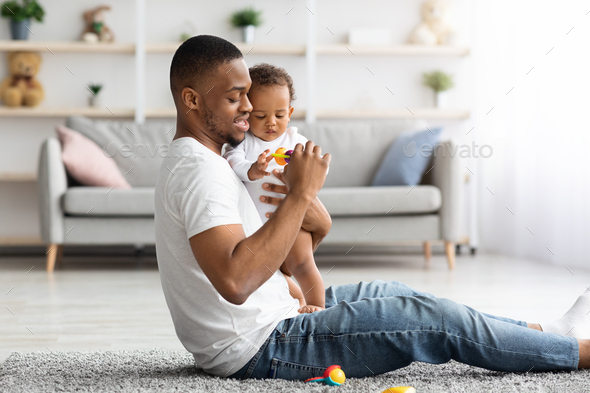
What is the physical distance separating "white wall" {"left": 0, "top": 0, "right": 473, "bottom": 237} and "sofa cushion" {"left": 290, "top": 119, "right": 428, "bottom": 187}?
0.68m

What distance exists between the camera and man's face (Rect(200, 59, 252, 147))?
1.11m

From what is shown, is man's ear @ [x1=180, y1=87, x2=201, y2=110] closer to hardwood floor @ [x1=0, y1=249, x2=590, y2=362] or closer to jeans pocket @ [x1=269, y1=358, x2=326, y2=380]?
jeans pocket @ [x1=269, y1=358, x2=326, y2=380]

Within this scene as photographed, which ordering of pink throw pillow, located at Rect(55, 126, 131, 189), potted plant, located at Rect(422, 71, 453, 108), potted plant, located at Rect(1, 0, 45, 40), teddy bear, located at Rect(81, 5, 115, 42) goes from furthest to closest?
potted plant, located at Rect(422, 71, 453, 108)
teddy bear, located at Rect(81, 5, 115, 42)
potted plant, located at Rect(1, 0, 45, 40)
pink throw pillow, located at Rect(55, 126, 131, 189)

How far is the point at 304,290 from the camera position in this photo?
1.51m

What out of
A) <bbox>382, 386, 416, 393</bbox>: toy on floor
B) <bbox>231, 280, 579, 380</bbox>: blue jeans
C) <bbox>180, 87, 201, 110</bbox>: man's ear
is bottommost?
<bbox>382, 386, 416, 393</bbox>: toy on floor

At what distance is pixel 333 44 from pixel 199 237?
3.71 meters

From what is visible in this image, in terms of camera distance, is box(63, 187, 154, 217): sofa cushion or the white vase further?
the white vase

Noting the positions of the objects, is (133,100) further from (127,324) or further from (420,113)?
(127,324)

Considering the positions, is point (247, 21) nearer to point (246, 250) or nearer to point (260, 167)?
point (260, 167)

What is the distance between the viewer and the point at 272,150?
159 centimetres

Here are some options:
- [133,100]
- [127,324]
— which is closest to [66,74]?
[133,100]

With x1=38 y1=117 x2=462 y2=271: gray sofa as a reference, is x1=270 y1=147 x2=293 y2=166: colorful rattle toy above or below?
above

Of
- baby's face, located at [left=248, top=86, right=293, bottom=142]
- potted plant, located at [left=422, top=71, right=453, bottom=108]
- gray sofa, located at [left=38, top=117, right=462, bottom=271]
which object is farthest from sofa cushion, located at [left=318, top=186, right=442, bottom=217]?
baby's face, located at [left=248, top=86, right=293, bottom=142]

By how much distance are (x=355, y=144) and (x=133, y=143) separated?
150cm
